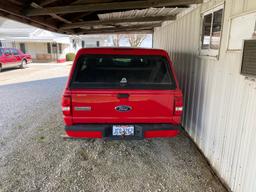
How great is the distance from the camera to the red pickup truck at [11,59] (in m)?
15.3

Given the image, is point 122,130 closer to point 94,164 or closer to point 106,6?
point 94,164

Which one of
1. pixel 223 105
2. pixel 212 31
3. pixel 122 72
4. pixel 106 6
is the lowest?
pixel 223 105

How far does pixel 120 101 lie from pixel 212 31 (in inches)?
75.2

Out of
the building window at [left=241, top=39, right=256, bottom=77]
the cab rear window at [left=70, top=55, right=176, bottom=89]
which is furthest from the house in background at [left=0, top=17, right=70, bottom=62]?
the building window at [left=241, top=39, right=256, bottom=77]

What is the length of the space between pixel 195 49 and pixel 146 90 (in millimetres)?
1554

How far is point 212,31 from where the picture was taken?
328 centimetres

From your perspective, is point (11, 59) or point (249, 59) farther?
point (11, 59)

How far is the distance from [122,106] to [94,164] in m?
1.09

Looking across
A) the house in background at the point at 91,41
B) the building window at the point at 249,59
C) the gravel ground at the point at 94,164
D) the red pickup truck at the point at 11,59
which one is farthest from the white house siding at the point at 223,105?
the house in background at the point at 91,41

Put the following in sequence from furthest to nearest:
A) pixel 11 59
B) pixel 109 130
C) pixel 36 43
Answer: pixel 36 43 → pixel 11 59 → pixel 109 130

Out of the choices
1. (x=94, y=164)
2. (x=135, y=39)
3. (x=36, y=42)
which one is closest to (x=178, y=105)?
A: (x=94, y=164)

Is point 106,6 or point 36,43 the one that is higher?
point 106,6

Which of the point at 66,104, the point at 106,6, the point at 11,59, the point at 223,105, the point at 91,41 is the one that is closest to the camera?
the point at 223,105

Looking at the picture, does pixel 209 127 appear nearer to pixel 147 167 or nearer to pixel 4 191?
pixel 147 167
